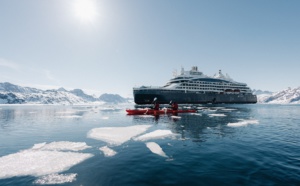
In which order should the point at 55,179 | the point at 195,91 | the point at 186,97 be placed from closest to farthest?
the point at 55,179 → the point at 186,97 → the point at 195,91

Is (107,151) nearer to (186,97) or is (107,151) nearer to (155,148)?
(155,148)

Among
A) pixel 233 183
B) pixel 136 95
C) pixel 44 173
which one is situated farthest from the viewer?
pixel 136 95

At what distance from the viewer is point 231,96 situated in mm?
84438

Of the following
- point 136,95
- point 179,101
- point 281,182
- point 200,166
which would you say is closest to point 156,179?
point 200,166

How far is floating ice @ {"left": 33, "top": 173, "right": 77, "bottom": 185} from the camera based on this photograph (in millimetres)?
6234

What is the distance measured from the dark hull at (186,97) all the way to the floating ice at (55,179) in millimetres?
55529

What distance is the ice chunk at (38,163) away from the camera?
7.16 meters

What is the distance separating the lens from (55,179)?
6.47m

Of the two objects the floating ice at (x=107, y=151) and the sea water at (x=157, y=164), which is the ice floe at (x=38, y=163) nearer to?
the sea water at (x=157, y=164)

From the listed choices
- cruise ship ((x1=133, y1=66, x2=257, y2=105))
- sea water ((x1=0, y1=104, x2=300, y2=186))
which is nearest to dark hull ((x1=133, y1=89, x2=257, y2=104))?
cruise ship ((x1=133, y1=66, x2=257, y2=105))

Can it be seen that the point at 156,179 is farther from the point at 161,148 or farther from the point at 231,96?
the point at 231,96

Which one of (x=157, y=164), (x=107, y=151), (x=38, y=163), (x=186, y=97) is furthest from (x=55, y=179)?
(x=186, y=97)

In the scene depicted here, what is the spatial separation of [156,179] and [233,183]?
269cm

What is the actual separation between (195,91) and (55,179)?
234 ft
